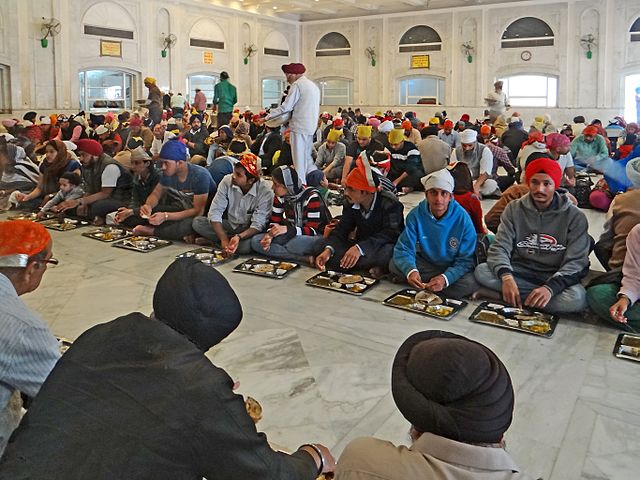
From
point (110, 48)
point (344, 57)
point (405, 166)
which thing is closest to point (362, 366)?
point (405, 166)

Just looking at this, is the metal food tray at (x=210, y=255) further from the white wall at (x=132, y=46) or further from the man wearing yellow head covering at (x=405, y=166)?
the white wall at (x=132, y=46)

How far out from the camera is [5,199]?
26.8 ft

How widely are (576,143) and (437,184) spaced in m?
6.86

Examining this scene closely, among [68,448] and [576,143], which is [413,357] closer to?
[68,448]

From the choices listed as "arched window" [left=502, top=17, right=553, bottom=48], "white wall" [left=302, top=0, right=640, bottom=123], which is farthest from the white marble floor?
"arched window" [left=502, top=17, right=553, bottom=48]

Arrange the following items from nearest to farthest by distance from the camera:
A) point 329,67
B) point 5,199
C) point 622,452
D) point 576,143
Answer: point 622,452
point 5,199
point 576,143
point 329,67

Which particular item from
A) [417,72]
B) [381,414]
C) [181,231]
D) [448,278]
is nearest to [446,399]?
[381,414]

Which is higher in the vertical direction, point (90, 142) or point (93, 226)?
point (90, 142)

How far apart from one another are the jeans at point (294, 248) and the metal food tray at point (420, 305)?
112cm

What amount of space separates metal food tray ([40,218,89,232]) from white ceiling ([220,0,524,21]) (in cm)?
1668

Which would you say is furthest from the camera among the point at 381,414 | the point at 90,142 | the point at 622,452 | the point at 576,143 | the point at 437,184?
the point at 576,143

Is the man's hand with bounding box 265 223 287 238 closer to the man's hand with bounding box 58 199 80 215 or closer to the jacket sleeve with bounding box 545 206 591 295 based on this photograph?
the jacket sleeve with bounding box 545 206 591 295

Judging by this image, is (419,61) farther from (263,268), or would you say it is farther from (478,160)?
(263,268)

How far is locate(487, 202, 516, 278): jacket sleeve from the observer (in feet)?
13.8
